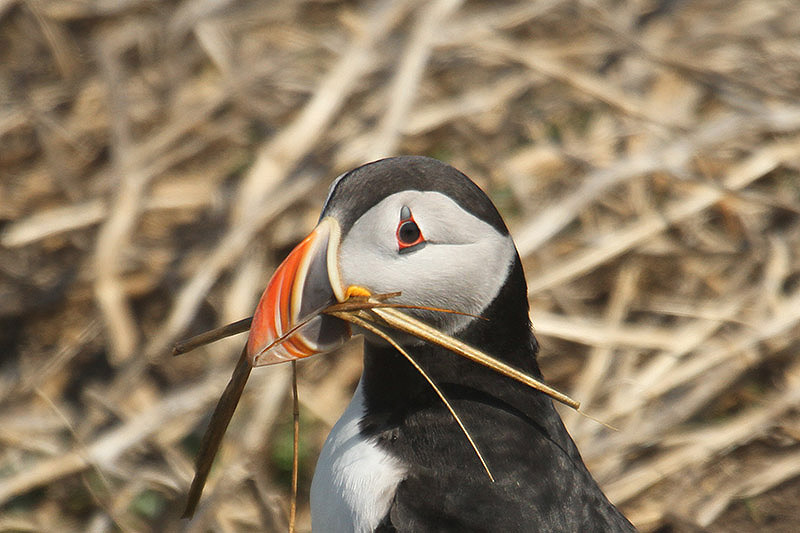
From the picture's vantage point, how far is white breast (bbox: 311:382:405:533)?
1.91 metres

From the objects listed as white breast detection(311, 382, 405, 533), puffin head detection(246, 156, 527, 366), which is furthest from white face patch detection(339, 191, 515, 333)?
white breast detection(311, 382, 405, 533)

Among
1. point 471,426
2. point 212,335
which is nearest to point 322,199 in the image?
point 212,335

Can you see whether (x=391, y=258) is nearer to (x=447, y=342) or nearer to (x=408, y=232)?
(x=408, y=232)

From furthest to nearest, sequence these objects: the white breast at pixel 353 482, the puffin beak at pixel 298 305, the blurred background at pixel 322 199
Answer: the blurred background at pixel 322 199, the white breast at pixel 353 482, the puffin beak at pixel 298 305

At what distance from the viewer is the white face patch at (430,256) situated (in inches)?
72.4

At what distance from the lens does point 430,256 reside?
1.88m

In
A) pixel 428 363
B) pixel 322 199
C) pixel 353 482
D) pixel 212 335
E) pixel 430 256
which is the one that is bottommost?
pixel 322 199

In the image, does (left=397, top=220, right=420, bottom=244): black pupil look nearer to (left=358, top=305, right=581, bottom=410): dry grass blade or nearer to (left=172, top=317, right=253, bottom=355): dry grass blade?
(left=358, top=305, right=581, bottom=410): dry grass blade

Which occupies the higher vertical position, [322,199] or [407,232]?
[407,232]

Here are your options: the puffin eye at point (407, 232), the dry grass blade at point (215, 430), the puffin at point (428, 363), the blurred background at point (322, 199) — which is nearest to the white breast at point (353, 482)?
the puffin at point (428, 363)

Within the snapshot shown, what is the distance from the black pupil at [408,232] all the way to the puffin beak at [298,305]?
0.41 feet

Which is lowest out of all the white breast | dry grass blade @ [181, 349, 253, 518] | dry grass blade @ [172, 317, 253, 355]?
the white breast

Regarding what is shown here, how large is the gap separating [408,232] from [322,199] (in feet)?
6.98

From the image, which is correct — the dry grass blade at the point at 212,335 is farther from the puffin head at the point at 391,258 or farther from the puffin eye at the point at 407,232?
the puffin eye at the point at 407,232
